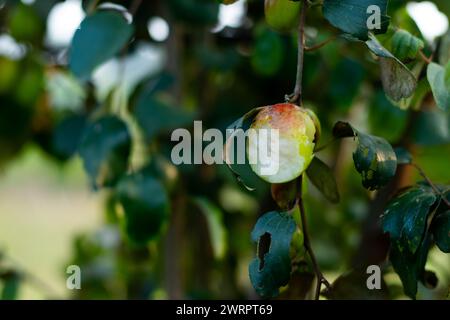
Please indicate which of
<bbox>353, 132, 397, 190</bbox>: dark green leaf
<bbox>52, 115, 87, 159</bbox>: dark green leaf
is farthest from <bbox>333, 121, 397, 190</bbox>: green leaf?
<bbox>52, 115, 87, 159</bbox>: dark green leaf

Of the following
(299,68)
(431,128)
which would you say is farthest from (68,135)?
(299,68)

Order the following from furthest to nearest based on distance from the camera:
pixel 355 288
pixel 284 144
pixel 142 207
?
pixel 142 207 → pixel 355 288 → pixel 284 144

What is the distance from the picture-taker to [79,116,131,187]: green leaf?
25.9 inches

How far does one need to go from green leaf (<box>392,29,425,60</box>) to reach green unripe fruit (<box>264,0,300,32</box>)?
0.07 m

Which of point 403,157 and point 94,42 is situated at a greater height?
point 94,42

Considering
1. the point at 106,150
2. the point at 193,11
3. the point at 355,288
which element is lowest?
the point at 355,288

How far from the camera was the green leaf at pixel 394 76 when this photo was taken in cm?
43

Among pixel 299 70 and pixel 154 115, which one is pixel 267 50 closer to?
pixel 154 115

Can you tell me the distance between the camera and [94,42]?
60 cm

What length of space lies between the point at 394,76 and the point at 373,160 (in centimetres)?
5

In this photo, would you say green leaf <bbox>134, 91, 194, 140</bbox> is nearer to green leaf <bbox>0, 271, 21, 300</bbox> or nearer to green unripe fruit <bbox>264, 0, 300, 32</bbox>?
green leaf <bbox>0, 271, 21, 300</bbox>

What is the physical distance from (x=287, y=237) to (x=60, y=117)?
1.88ft

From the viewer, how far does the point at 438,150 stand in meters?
0.93
